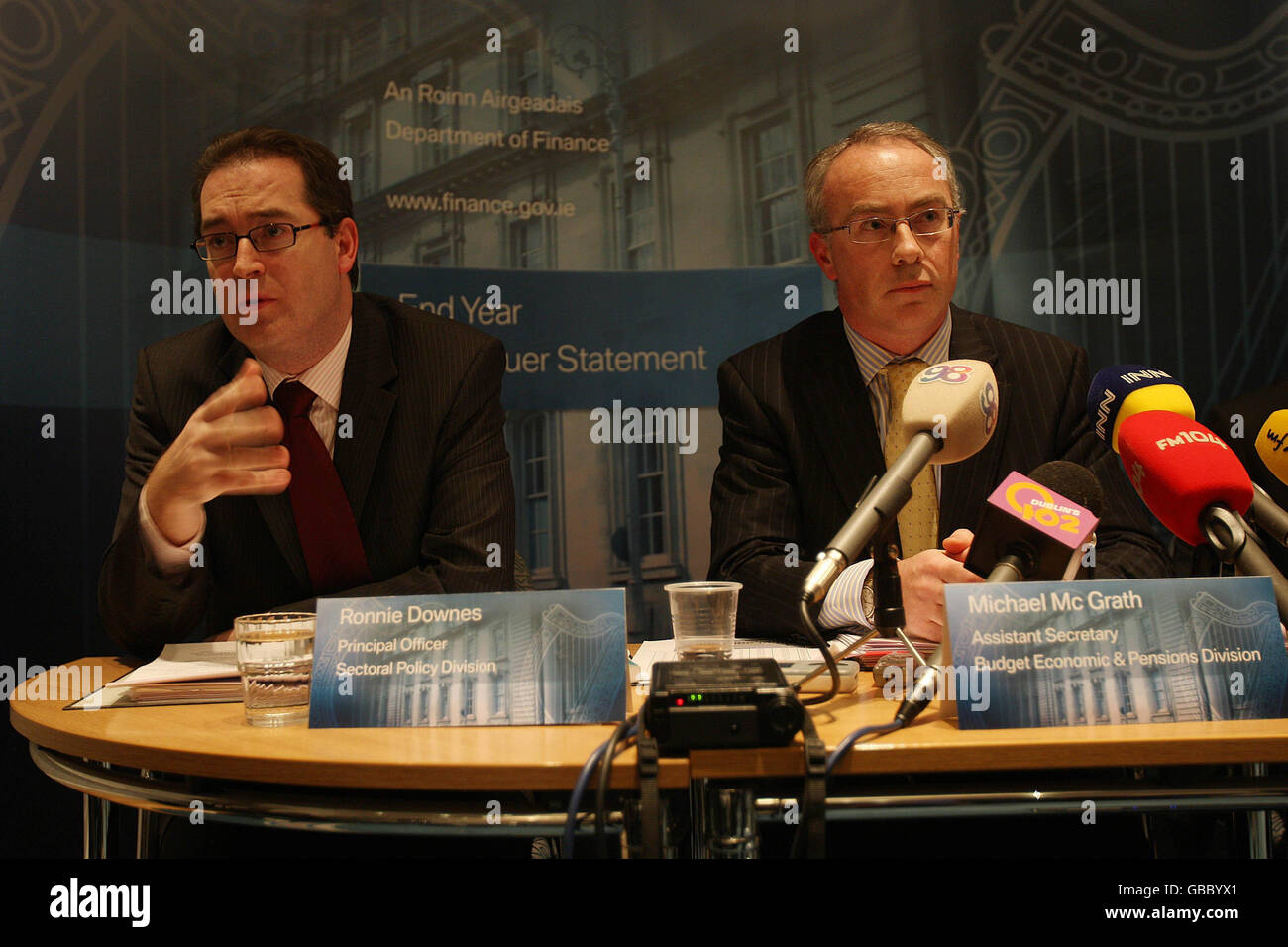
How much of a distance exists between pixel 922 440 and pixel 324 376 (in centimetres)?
152

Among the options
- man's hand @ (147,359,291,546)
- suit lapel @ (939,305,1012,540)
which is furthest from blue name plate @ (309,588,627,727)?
suit lapel @ (939,305,1012,540)

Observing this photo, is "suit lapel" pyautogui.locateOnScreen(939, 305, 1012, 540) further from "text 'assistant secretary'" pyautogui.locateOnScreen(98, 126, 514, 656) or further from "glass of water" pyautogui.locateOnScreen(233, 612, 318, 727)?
"glass of water" pyautogui.locateOnScreen(233, 612, 318, 727)

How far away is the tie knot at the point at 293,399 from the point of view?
2.19 metres

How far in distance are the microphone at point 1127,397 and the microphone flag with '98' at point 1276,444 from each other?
0.54 meters

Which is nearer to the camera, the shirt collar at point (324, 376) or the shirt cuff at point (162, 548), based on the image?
the shirt cuff at point (162, 548)

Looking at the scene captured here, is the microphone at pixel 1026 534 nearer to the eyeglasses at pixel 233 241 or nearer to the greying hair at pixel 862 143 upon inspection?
the greying hair at pixel 862 143

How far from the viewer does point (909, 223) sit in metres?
2.17

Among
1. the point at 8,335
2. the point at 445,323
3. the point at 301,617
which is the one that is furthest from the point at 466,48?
the point at 301,617

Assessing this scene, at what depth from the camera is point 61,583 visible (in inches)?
118

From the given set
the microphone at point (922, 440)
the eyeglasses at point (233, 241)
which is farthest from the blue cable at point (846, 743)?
the eyeglasses at point (233, 241)

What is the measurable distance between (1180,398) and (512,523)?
134 centimetres

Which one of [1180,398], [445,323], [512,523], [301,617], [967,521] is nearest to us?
[301,617]

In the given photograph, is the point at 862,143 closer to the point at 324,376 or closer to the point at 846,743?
the point at 324,376

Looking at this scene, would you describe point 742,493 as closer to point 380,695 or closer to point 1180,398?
point 1180,398
